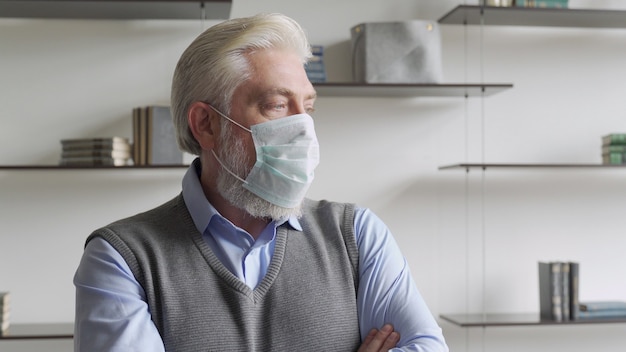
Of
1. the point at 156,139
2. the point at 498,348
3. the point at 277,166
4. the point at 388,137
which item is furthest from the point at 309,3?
the point at 277,166

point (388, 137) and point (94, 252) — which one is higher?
point (388, 137)

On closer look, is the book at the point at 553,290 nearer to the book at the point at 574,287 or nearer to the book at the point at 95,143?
the book at the point at 574,287

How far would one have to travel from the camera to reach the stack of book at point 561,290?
11.4ft

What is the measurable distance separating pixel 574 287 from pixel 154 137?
176 cm

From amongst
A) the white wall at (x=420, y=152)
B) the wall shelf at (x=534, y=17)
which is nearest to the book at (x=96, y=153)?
the white wall at (x=420, y=152)

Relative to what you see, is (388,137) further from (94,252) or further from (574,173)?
(94,252)

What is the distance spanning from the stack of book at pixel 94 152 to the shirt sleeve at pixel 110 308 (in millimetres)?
1655

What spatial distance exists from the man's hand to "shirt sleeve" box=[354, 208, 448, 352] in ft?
0.05

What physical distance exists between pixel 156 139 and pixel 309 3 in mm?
875

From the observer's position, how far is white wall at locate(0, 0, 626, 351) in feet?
11.3

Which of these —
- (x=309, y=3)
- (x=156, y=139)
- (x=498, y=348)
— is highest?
(x=309, y=3)

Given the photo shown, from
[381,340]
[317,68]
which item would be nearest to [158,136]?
[317,68]

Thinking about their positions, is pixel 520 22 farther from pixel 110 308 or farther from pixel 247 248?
pixel 110 308

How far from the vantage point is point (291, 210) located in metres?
1.81
